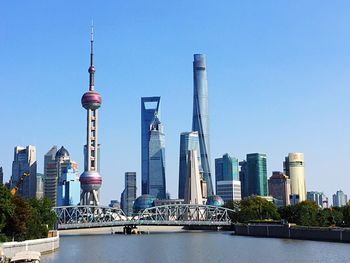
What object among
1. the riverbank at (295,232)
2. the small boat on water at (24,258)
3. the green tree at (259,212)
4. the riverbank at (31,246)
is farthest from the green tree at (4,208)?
the green tree at (259,212)

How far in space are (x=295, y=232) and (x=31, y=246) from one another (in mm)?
67497

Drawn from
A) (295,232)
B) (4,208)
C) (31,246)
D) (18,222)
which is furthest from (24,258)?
(295,232)

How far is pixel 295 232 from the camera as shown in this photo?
12975 centimetres

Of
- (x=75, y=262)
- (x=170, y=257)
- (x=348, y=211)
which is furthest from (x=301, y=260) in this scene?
(x=348, y=211)

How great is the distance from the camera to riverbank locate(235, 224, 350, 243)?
10950 cm

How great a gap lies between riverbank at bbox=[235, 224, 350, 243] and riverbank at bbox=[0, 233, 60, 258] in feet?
170

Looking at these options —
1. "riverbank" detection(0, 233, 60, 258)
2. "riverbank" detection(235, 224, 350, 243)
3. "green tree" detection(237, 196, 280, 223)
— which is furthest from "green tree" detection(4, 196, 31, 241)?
"green tree" detection(237, 196, 280, 223)

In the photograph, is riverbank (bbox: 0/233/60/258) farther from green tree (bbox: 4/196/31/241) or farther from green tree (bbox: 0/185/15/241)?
green tree (bbox: 0/185/15/241)

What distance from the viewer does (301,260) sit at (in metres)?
73.9

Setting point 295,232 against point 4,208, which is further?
point 295,232

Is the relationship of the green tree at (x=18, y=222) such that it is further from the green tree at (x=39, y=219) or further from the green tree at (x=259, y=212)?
the green tree at (x=259, y=212)

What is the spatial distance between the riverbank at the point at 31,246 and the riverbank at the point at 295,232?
51946mm

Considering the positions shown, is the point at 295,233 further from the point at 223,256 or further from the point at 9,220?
the point at 9,220

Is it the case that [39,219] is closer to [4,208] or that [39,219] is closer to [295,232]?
[4,208]
